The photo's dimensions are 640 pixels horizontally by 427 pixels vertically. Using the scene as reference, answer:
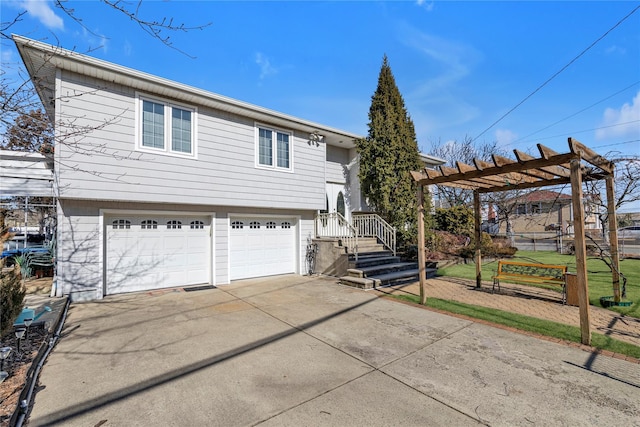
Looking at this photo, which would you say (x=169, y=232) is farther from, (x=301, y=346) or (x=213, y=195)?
(x=301, y=346)

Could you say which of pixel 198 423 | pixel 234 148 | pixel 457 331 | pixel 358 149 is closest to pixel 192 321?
pixel 198 423

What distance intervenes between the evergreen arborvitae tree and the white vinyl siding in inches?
91.1

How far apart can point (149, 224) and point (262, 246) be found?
3.44 metres

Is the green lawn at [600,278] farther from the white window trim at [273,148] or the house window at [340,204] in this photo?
the white window trim at [273,148]

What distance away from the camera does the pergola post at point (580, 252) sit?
429 centimetres

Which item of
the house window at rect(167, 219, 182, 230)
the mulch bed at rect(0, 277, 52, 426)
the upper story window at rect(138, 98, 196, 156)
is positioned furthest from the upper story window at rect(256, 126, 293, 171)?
the mulch bed at rect(0, 277, 52, 426)

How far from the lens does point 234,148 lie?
888 centimetres

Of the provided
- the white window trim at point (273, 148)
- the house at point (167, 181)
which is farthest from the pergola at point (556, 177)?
the house at point (167, 181)

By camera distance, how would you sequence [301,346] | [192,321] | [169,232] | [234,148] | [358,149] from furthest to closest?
[358,149] < [234,148] < [169,232] < [192,321] < [301,346]

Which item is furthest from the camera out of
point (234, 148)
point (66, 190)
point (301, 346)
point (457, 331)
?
point (234, 148)

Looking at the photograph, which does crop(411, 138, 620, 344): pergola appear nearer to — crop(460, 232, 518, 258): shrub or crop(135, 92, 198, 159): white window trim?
crop(460, 232, 518, 258): shrub

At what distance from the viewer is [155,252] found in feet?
26.5

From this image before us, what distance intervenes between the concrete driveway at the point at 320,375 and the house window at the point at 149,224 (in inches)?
107

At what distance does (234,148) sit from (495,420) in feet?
27.6
